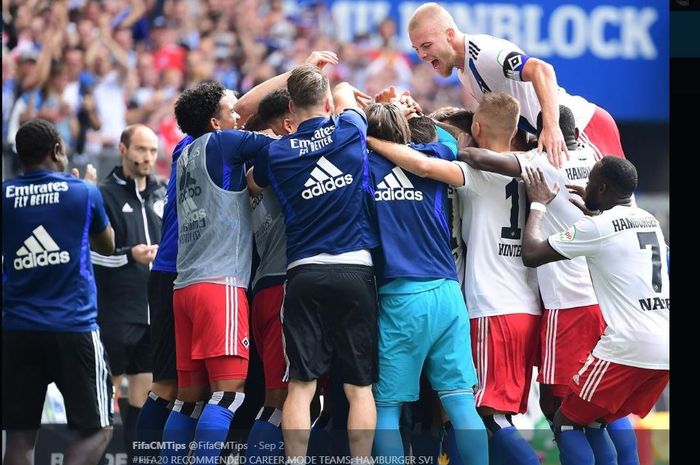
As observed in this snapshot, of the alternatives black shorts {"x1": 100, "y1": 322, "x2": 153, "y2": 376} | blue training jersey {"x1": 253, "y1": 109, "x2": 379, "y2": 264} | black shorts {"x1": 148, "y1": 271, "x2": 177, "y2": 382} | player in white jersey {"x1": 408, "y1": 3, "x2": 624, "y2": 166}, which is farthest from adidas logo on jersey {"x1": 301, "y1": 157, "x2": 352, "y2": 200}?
black shorts {"x1": 100, "y1": 322, "x2": 153, "y2": 376}

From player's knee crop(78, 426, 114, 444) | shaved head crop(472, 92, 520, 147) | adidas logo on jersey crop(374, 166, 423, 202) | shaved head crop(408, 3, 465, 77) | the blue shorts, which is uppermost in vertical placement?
shaved head crop(408, 3, 465, 77)

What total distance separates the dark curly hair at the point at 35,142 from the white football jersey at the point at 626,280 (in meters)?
3.09

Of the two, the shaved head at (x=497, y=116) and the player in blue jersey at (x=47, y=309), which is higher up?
the shaved head at (x=497, y=116)

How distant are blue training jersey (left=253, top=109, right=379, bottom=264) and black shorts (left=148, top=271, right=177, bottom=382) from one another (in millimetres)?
968

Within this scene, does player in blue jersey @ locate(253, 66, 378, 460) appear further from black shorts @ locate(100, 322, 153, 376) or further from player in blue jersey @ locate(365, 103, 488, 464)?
black shorts @ locate(100, 322, 153, 376)

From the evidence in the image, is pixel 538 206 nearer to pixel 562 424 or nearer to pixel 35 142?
pixel 562 424

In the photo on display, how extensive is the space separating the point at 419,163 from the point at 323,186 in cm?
55

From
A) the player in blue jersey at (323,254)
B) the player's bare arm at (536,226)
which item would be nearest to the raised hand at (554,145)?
the player's bare arm at (536,226)

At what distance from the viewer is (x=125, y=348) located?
8961 mm

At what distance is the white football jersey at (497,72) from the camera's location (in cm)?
681

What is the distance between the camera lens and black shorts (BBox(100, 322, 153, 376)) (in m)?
8.93

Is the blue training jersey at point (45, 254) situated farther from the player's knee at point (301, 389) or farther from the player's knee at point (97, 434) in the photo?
the player's knee at point (301, 389)

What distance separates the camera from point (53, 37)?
14414 millimetres
